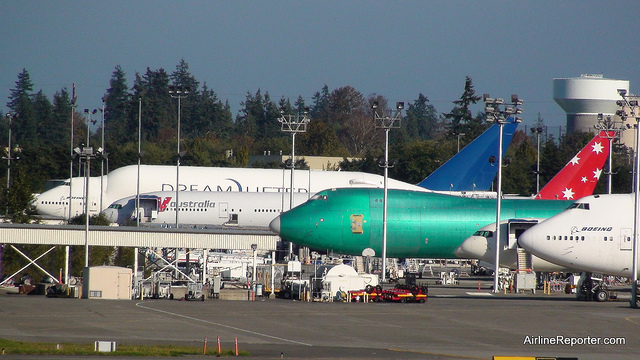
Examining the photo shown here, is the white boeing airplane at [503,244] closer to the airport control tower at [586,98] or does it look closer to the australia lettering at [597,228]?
the australia lettering at [597,228]

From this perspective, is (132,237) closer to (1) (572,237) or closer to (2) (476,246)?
(2) (476,246)

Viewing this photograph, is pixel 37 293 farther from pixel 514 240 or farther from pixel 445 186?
pixel 445 186

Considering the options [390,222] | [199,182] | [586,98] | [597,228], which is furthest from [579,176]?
[586,98]

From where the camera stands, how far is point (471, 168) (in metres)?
72.2

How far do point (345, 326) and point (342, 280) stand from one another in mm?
12534

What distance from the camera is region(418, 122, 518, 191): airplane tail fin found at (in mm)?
72250

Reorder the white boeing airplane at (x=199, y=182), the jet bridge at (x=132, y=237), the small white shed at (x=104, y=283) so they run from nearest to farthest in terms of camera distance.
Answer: the small white shed at (x=104, y=283)
the jet bridge at (x=132, y=237)
the white boeing airplane at (x=199, y=182)

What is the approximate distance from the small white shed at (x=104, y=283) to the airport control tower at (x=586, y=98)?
13144 centimetres

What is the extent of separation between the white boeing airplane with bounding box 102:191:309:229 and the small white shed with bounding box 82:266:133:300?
28.0 metres

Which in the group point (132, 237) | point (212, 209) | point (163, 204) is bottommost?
point (132, 237)

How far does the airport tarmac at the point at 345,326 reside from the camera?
2427cm

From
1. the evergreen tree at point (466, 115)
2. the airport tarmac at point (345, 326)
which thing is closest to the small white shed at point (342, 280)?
the airport tarmac at point (345, 326)

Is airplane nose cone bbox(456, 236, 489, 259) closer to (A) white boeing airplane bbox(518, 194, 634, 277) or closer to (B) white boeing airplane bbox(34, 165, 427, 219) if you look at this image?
(A) white boeing airplane bbox(518, 194, 634, 277)

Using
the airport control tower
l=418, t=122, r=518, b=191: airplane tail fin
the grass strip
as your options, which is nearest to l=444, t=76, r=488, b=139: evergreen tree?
the airport control tower
